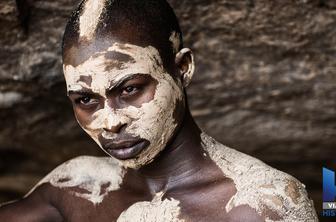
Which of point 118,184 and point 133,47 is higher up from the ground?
point 133,47

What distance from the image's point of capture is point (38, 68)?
3.40 metres

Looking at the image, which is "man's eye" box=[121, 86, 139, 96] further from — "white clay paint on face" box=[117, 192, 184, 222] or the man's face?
"white clay paint on face" box=[117, 192, 184, 222]

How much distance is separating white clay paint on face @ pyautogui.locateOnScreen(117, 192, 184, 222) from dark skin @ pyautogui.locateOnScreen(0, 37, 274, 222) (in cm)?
2

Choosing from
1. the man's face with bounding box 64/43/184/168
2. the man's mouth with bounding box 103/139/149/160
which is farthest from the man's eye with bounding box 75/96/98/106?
the man's mouth with bounding box 103/139/149/160

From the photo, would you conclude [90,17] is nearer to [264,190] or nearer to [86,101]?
[86,101]

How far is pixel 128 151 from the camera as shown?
8.34ft

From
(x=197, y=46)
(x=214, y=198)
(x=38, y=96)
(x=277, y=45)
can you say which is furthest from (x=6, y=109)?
(x=214, y=198)

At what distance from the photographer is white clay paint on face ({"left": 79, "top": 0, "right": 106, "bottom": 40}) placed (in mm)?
2551

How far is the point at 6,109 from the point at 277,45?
104 centimetres

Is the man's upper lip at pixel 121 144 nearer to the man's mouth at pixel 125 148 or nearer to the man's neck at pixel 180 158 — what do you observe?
the man's mouth at pixel 125 148

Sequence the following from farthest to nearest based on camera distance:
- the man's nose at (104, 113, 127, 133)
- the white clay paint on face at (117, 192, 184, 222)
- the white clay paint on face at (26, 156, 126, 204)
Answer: the white clay paint on face at (26, 156, 126, 204) → the white clay paint on face at (117, 192, 184, 222) → the man's nose at (104, 113, 127, 133)

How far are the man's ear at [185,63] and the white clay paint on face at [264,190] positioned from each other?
0.24m

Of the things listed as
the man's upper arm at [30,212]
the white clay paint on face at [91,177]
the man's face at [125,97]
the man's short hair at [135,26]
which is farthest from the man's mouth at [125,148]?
the man's upper arm at [30,212]

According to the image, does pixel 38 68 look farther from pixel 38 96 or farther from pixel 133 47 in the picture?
pixel 133 47
